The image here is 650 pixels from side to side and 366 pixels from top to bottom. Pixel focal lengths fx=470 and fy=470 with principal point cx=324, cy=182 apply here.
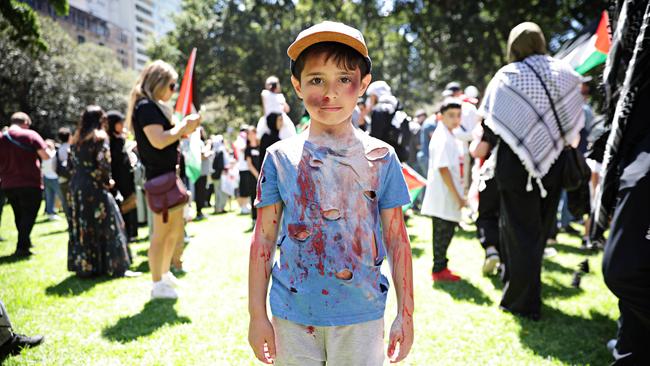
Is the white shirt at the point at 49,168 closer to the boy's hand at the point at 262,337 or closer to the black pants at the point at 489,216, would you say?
the black pants at the point at 489,216

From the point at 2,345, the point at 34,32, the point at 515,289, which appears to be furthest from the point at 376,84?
the point at 2,345

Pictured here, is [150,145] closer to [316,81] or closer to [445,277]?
[316,81]

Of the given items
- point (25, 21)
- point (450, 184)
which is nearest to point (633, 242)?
point (450, 184)

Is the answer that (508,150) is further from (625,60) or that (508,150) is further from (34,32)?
(34,32)

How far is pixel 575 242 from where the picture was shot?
7387 mm

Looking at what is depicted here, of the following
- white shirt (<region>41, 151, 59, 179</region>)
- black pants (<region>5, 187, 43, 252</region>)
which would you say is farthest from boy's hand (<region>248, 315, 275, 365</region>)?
white shirt (<region>41, 151, 59, 179</region>)

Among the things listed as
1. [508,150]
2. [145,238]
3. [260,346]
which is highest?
[508,150]

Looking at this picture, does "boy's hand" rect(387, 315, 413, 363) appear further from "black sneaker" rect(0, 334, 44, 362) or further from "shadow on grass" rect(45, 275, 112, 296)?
"shadow on grass" rect(45, 275, 112, 296)

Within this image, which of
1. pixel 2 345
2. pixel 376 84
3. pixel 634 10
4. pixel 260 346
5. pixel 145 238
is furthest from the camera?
pixel 145 238

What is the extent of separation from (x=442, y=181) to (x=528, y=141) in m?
1.56

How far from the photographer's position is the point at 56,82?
2917cm

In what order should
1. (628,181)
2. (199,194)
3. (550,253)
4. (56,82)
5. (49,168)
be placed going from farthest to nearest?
(56,82) < (199,194) < (49,168) < (550,253) < (628,181)

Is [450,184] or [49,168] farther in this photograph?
[49,168]

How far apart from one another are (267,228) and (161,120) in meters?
2.77
